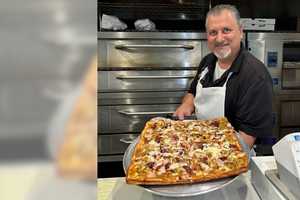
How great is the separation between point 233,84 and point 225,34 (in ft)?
0.72

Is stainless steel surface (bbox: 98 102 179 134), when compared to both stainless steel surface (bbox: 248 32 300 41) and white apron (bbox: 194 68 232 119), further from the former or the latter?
white apron (bbox: 194 68 232 119)

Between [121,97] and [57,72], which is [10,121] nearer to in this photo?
[57,72]

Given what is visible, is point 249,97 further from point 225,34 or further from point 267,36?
point 267,36

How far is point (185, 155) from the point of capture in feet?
2.97

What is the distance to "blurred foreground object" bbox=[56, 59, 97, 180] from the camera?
1.24 feet

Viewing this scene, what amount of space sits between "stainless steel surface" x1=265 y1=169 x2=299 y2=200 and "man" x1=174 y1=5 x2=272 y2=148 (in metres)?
0.57

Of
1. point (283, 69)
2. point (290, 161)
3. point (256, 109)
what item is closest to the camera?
point (290, 161)

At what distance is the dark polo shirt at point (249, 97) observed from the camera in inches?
56.9

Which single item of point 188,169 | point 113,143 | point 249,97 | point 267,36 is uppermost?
point 267,36

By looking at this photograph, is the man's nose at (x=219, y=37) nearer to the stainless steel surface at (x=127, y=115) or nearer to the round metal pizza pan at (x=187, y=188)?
the round metal pizza pan at (x=187, y=188)

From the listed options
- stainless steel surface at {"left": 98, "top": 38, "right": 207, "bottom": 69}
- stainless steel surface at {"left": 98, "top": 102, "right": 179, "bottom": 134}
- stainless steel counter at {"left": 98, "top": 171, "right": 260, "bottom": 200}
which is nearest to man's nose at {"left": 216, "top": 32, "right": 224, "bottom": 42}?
stainless steel counter at {"left": 98, "top": 171, "right": 260, "bottom": 200}

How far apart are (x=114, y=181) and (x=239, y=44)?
0.87 m

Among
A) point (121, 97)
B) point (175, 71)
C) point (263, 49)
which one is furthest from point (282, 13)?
point (121, 97)

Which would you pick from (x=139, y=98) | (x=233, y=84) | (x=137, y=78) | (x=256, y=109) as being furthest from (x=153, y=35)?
(x=256, y=109)
